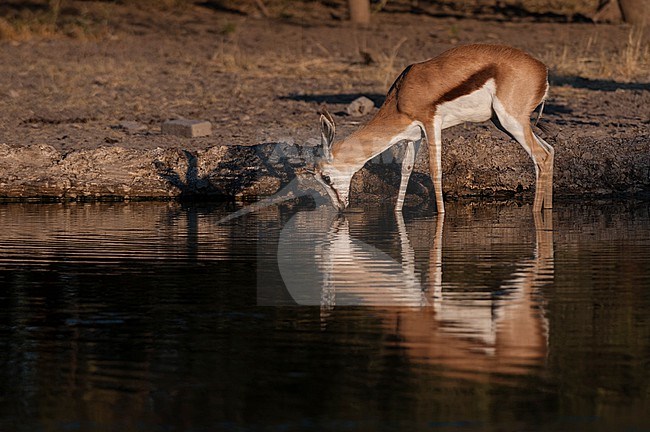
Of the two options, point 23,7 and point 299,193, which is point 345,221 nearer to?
point 299,193

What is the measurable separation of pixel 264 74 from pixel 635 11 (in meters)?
8.72

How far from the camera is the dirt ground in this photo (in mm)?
13867

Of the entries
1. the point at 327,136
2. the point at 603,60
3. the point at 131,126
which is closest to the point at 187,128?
the point at 131,126

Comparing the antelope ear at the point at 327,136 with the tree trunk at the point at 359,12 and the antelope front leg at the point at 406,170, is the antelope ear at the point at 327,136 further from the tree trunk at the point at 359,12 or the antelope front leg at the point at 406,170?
the tree trunk at the point at 359,12

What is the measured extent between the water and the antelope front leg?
1.22m

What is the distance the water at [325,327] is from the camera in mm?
4758

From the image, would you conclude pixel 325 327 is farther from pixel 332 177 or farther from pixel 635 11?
pixel 635 11

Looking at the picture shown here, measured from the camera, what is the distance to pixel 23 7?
86.8ft

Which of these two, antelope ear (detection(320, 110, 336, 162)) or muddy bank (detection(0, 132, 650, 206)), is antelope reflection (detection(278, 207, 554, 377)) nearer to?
antelope ear (detection(320, 110, 336, 162))

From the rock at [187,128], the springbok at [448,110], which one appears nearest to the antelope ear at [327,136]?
the springbok at [448,110]

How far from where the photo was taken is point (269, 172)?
12.3 meters

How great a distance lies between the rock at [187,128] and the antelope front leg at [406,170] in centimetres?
298

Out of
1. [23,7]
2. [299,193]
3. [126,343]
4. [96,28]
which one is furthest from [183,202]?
[23,7]

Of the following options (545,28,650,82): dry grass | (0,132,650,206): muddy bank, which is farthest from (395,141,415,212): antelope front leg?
(545,28,650,82): dry grass
